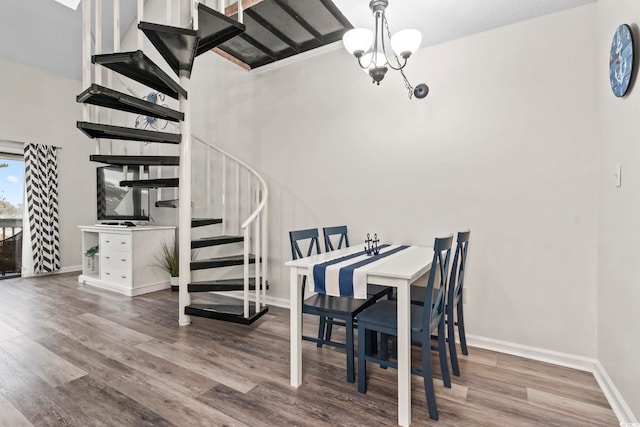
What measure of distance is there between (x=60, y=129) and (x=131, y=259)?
2988 mm

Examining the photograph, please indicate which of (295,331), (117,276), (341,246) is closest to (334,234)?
(341,246)

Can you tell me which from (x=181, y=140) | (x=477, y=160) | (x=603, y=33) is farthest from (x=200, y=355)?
(x=603, y=33)

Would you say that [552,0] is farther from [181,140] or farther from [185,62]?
[181,140]

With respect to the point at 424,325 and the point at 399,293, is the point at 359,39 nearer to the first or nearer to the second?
the point at 399,293

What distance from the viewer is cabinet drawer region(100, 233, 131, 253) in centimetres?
399

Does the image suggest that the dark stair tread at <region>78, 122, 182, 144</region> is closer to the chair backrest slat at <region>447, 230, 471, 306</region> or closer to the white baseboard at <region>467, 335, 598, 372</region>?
the chair backrest slat at <region>447, 230, 471, 306</region>

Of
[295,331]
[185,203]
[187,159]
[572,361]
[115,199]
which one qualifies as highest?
[187,159]

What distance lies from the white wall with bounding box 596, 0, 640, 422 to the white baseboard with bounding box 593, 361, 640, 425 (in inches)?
1.5

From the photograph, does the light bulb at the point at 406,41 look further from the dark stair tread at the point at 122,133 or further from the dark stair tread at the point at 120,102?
the dark stair tread at the point at 122,133

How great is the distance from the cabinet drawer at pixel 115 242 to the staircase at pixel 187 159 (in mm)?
625

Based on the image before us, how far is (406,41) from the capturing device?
197 centimetres

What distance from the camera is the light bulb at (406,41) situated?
1960 millimetres

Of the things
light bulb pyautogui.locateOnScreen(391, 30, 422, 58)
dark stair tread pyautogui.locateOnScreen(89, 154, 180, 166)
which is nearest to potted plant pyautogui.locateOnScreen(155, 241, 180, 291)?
dark stair tread pyautogui.locateOnScreen(89, 154, 180, 166)

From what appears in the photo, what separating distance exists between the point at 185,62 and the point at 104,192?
300cm
